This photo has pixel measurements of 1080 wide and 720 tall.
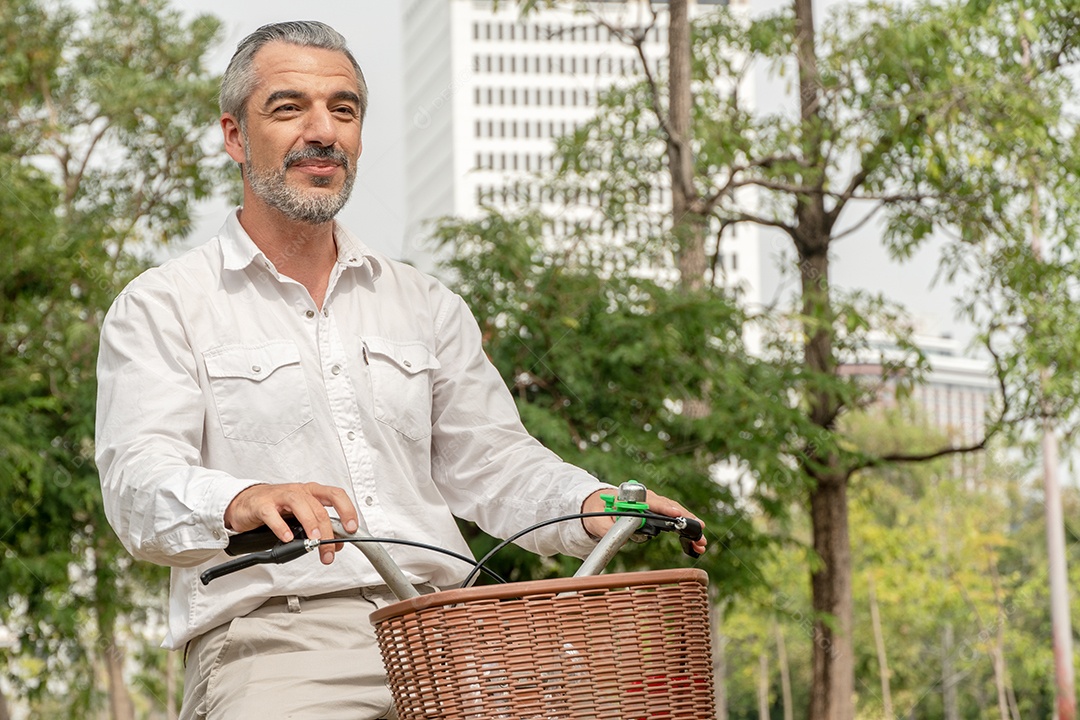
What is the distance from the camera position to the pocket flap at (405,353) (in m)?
2.91

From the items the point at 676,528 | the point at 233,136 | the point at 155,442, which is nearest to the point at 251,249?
the point at 233,136

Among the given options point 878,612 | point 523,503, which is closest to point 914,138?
point 523,503

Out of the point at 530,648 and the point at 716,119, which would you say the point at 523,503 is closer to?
the point at 530,648

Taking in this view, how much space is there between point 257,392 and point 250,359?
0.07 metres

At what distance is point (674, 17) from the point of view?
40.8ft

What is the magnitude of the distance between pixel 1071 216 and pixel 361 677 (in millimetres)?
10922

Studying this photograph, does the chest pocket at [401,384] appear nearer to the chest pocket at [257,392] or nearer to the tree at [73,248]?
the chest pocket at [257,392]

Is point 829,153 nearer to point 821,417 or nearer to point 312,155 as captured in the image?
point 821,417

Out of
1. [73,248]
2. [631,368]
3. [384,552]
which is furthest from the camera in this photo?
[73,248]

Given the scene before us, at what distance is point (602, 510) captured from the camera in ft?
8.39

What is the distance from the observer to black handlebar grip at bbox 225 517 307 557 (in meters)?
2.18

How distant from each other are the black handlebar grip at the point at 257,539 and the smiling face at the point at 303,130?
2.77 ft

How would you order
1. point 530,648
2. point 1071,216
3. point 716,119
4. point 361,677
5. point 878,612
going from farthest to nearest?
point 878,612 → point 716,119 → point 1071,216 → point 361,677 → point 530,648

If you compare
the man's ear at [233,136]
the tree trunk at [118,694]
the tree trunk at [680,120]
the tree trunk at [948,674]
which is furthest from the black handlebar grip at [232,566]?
the tree trunk at [948,674]
